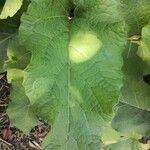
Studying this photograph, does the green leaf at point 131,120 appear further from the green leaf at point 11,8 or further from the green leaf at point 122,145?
the green leaf at point 11,8

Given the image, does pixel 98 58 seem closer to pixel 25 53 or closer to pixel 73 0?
pixel 73 0

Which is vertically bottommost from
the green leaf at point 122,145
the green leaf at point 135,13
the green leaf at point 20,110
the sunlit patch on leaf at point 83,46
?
the green leaf at point 122,145

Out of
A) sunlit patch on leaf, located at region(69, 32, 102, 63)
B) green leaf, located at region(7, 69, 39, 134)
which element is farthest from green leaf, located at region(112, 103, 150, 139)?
sunlit patch on leaf, located at region(69, 32, 102, 63)

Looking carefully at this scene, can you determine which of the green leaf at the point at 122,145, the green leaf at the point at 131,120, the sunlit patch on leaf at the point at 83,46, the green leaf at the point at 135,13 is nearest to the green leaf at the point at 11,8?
the sunlit patch on leaf at the point at 83,46

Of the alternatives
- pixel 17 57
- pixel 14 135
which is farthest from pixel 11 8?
pixel 14 135

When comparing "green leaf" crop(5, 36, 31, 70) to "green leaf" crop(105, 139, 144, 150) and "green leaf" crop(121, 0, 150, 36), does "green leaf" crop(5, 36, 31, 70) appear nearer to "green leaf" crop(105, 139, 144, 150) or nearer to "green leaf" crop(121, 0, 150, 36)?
"green leaf" crop(121, 0, 150, 36)

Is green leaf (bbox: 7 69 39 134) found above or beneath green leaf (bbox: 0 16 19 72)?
beneath

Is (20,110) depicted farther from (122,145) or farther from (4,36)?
(122,145)
